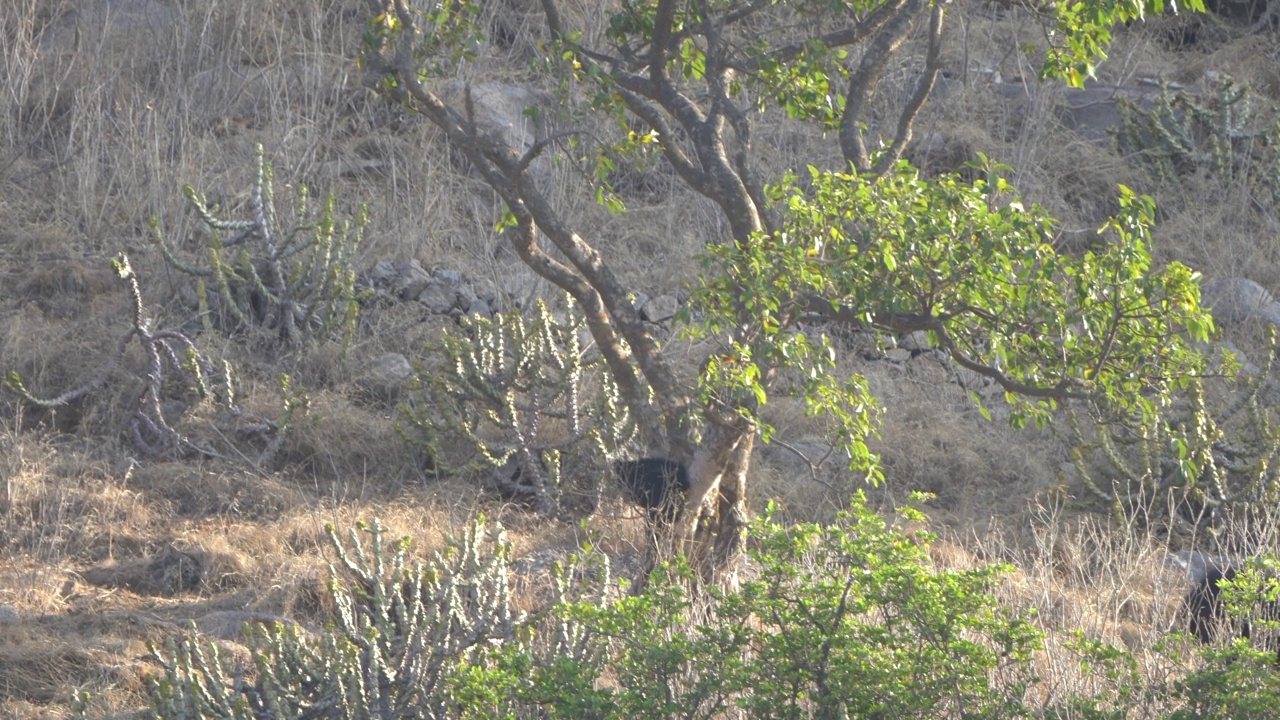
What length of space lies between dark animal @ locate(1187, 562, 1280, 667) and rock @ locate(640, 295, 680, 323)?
347cm

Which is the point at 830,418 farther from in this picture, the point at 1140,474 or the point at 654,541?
the point at 654,541

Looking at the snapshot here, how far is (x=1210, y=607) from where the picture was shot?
5594 millimetres

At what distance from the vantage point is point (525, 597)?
17.5ft

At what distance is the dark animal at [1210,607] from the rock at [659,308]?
347cm

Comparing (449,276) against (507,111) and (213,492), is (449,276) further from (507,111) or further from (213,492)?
(213,492)

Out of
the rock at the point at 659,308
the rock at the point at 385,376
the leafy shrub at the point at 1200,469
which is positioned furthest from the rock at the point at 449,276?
the leafy shrub at the point at 1200,469

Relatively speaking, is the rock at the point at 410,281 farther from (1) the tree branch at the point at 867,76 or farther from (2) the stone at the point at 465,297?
(1) the tree branch at the point at 867,76

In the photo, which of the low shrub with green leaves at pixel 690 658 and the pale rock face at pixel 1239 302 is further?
the pale rock face at pixel 1239 302

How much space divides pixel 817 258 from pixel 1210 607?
2512 millimetres

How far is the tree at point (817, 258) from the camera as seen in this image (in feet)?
13.4

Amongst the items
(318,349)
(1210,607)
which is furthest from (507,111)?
(1210,607)

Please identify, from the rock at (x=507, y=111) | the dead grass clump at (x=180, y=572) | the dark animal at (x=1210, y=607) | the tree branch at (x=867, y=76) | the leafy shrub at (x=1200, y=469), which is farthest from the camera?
the rock at (x=507, y=111)

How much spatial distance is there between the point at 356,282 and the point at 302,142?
148cm

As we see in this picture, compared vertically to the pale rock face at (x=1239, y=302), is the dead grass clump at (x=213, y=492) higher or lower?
lower
